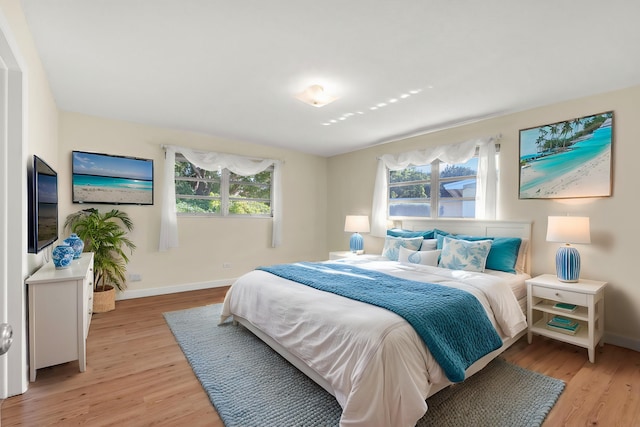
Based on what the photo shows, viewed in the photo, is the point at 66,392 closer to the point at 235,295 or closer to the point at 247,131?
the point at 235,295

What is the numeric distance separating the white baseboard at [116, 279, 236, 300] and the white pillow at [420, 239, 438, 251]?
9.95 feet

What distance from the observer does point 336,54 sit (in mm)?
2387

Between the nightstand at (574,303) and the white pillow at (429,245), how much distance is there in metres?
1.09

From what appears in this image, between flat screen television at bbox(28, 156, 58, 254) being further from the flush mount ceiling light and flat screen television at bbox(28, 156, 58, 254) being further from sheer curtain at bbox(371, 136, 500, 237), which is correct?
sheer curtain at bbox(371, 136, 500, 237)

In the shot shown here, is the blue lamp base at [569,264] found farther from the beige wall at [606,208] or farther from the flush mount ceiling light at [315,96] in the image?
the flush mount ceiling light at [315,96]

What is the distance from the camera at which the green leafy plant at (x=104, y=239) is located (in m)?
3.61

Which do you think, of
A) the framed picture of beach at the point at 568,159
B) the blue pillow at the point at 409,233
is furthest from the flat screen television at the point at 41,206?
the framed picture of beach at the point at 568,159

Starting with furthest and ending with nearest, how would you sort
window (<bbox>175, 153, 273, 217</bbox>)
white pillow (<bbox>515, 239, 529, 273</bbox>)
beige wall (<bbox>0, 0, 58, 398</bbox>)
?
window (<bbox>175, 153, 273, 217</bbox>), white pillow (<bbox>515, 239, 529, 273</bbox>), beige wall (<bbox>0, 0, 58, 398</bbox>)

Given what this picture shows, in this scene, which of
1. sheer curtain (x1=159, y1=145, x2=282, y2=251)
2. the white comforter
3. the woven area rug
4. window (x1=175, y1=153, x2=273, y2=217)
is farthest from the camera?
window (x1=175, y1=153, x2=273, y2=217)

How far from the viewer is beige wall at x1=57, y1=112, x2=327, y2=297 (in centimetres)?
398

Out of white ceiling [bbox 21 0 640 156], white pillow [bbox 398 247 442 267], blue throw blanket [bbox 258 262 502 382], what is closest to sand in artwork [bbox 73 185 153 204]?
white ceiling [bbox 21 0 640 156]

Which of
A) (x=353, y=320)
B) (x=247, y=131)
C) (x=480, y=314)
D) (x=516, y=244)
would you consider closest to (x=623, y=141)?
(x=516, y=244)

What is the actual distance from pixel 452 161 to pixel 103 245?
4.33 metres

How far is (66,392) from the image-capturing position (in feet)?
6.92
